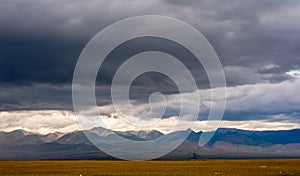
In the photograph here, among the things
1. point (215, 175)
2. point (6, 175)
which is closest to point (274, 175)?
point (215, 175)

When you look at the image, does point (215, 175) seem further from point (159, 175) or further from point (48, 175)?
point (48, 175)

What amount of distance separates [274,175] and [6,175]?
57.1 metres

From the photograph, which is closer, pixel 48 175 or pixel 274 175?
pixel 274 175

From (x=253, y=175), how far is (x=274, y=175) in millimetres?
4095

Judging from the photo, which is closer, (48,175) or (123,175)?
(123,175)

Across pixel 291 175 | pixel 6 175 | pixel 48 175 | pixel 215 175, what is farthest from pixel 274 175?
pixel 6 175

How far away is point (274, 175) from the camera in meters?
83.8

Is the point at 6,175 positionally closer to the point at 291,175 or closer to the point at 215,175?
the point at 215,175

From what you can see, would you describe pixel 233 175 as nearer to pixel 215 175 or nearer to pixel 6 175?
pixel 215 175

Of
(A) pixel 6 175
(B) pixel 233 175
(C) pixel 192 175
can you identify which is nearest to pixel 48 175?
(A) pixel 6 175

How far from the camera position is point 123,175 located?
87.6 metres

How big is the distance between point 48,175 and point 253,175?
148ft

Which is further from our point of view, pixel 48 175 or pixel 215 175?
pixel 48 175

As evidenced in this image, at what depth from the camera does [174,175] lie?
85.6 metres
